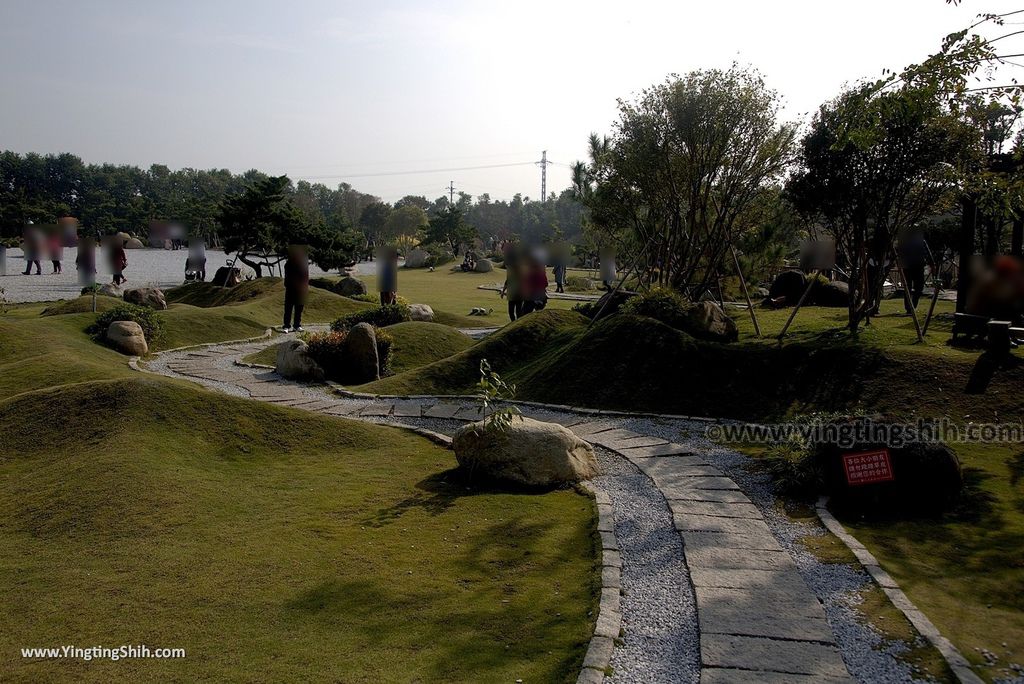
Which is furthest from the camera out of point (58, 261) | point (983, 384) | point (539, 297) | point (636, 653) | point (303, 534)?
point (58, 261)

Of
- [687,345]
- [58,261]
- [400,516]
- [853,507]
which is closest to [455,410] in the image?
[687,345]

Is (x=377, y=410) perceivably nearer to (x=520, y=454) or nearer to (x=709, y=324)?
(x=520, y=454)

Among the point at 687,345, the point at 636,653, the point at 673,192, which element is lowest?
the point at 636,653

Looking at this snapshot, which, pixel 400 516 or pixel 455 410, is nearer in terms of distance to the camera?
pixel 400 516

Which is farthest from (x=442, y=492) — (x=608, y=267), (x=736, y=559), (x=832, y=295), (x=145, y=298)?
(x=608, y=267)

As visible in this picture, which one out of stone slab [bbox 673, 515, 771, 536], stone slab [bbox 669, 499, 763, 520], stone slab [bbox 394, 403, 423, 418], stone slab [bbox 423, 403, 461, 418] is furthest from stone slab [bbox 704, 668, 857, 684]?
stone slab [bbox 394, 403, 423, 418]

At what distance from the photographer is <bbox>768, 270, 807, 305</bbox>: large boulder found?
21625 mm

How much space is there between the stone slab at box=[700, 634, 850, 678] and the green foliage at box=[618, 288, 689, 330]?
29.8 ft

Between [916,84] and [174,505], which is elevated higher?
[916,84]

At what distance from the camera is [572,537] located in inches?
269

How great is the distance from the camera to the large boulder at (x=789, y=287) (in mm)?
21625

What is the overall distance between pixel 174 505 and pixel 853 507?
21.4ft

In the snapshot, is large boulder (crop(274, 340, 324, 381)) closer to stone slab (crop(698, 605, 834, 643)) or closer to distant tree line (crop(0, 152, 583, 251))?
stone slab (crop(698, 605, 834, 643))

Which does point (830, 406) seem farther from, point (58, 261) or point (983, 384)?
point (58, 261)
